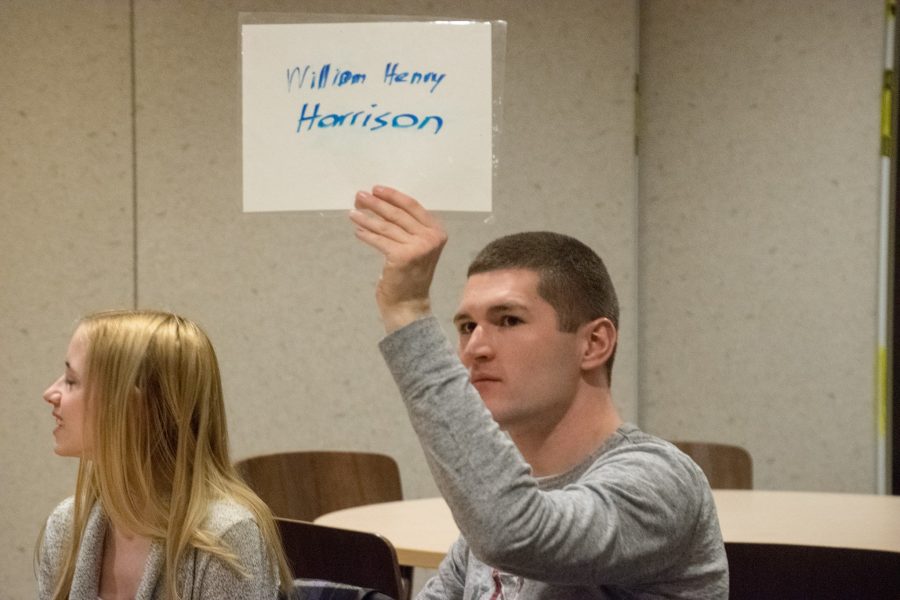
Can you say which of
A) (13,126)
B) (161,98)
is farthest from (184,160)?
(13,126)

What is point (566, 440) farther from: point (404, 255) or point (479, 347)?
point (404, 255)

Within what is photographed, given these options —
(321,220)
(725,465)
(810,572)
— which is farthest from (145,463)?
(321,220)

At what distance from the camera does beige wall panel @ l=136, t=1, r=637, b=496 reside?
172 inches

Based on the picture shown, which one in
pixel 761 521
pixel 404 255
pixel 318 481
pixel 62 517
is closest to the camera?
pixel 404 255

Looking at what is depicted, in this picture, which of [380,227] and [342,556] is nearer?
[380,227]

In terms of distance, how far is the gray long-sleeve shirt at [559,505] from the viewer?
1233mm

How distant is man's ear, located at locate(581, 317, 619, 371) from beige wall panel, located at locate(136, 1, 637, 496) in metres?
2.77

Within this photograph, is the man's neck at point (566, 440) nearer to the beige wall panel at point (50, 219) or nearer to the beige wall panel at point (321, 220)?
the beige wall panel at point (321, 220)

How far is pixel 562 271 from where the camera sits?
1640 millimetres

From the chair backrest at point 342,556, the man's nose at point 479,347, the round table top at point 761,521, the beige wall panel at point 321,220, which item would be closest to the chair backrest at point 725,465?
the round table top at point 761,521

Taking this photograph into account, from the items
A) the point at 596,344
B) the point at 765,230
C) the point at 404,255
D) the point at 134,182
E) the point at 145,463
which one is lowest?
the point at 145,463

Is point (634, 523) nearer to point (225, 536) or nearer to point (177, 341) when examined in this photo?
point (225, 536)

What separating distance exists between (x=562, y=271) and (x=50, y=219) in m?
3.16

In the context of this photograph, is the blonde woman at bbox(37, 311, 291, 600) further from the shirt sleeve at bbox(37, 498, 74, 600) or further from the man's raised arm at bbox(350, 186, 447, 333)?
the man's raised arm at bbox(350, 186, 447, 333)
